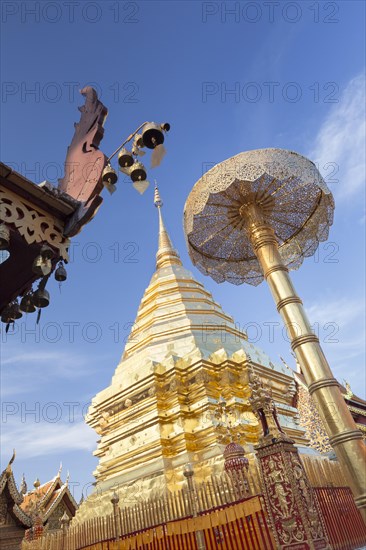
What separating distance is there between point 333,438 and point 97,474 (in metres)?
7.99

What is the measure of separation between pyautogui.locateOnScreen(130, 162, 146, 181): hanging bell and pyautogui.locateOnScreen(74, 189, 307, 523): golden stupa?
6.67 m

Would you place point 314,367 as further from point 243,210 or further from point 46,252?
point 46,252

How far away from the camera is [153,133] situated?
394 centimetres

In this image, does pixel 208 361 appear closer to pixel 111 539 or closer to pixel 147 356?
pixel 147 356

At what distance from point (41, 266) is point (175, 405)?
308 inches

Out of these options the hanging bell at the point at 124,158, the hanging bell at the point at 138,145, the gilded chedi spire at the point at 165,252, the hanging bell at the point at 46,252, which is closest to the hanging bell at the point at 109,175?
the hanging bell at the point at 124,158

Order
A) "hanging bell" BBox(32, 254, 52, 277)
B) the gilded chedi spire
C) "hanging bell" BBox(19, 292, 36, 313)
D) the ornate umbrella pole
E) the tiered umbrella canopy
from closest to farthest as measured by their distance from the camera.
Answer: "hanging bell" BBox(32, 254, 52, 277) → "hanging bell" BBox(19, 292, 36, 313) → the ornate umbrella pole → the tiered umbrella canopy → the gilded chedi spire

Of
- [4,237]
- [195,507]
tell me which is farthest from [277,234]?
[4,237]

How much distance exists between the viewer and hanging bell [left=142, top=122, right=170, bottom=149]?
3.93 metres

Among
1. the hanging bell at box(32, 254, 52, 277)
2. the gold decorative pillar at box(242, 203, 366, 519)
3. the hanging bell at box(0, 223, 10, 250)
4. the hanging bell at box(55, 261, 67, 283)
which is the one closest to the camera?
the hanging bell at box(0, 223, 10, 250)

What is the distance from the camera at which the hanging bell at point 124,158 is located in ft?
13.2

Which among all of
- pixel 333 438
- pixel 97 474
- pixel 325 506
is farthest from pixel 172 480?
pixel 333 438

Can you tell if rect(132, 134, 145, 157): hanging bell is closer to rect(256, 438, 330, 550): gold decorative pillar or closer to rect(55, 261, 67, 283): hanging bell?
rect(55, 261, 67, 283): hanging bell

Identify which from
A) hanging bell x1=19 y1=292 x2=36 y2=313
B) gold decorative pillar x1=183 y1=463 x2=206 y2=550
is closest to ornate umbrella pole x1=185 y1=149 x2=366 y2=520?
gold decorative pillar x1=183 y1=463 x2=206 y2=550
